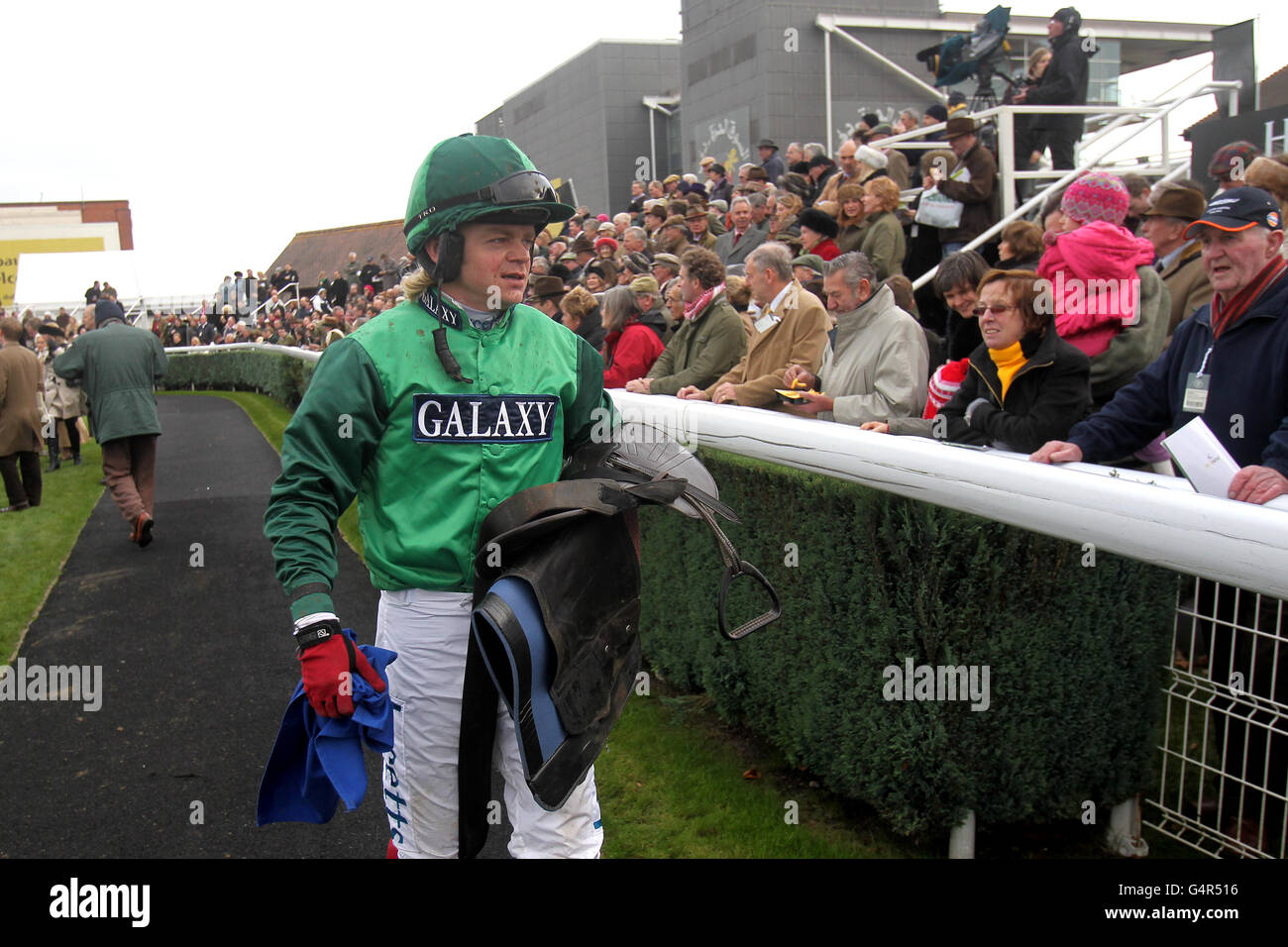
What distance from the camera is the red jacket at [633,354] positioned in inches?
265

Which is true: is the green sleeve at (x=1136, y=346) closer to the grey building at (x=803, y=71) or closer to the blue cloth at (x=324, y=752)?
the blue cloth at (x=324, y=752)

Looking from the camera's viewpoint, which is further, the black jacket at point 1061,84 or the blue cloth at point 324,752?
the black jacket at point 1061,84

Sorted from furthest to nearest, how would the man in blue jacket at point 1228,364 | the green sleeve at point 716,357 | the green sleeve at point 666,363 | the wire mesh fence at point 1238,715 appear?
1. the green sleeve at point 666,363
2. the green sleeve at point 716,357
3. the man in blue jacket at point 1228,364
4. the wire mesh fence at point 1238,715

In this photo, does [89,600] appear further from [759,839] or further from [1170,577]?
[1170,577]

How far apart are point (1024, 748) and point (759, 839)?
36.8 inches

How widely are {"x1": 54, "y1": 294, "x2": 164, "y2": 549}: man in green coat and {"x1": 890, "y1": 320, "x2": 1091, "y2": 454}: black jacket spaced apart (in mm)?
7441

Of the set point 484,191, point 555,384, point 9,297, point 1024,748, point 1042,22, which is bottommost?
point 1024,748

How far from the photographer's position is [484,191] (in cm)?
230

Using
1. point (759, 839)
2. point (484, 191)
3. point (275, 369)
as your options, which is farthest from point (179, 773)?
point (275, 369)

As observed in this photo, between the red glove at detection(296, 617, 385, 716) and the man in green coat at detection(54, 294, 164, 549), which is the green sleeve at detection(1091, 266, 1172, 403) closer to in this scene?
the red glove at detection(296, 617, 385, 716)

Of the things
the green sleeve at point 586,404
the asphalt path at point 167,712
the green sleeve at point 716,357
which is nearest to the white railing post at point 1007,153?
the green sleeve at point 716,357

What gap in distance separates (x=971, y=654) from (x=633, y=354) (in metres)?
4.08
